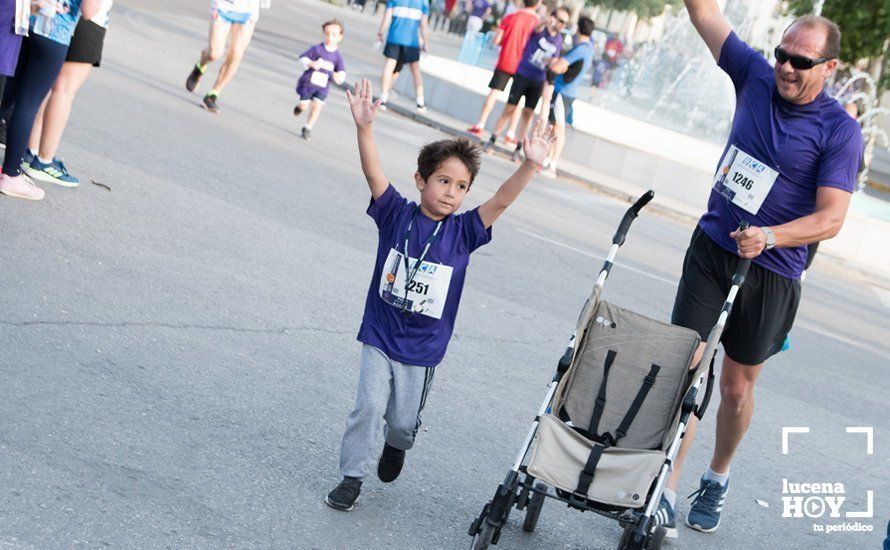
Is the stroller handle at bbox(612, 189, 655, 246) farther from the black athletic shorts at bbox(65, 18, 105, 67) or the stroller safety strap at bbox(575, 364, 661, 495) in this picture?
the black athletic shorts at bbox(65, 18, 105, 67)

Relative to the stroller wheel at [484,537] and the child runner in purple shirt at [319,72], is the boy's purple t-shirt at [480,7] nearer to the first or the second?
the child runner in purple shirt at [319,72]

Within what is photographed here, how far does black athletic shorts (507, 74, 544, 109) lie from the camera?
1728 centimetres

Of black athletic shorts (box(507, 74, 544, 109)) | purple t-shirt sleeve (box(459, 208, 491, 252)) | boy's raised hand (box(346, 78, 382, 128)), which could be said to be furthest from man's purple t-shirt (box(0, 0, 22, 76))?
black athletic shorts (box(507, 74, 544, 109))

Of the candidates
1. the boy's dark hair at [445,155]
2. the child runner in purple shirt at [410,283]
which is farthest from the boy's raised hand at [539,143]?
the boy's dark hair at [445,155]

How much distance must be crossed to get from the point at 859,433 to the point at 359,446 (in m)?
4.15

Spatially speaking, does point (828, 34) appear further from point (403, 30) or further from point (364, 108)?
point (403, 30)

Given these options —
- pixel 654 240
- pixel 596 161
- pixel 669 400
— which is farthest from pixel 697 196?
pixel 669 400

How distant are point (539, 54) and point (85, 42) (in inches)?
383

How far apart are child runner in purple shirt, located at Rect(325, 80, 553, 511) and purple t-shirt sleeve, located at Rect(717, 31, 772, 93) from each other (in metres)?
1.02

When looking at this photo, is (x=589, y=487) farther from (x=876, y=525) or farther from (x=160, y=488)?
(x=876, y=525)

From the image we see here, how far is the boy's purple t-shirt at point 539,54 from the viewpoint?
55.8 ft

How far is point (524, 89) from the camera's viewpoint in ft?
57.0

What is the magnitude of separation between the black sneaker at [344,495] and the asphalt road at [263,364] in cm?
A: 4

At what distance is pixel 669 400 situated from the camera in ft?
16.0
